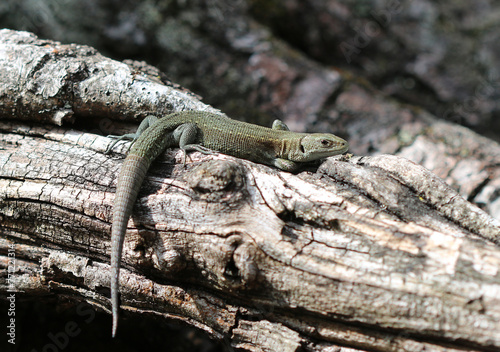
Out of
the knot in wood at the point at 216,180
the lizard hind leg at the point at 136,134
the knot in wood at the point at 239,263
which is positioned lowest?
the knot in wood at the point at 239,263

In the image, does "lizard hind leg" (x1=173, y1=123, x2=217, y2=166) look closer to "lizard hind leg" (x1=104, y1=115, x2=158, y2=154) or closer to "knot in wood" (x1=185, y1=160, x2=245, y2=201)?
"lizard hind leg" (x1=104, y1=115, x2=158, y2=154)

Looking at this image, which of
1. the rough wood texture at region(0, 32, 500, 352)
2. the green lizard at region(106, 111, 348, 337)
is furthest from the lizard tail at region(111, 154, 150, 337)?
the green lizard at region(106, 111, 348, 337)

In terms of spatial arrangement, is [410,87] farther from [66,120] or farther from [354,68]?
[66,120]

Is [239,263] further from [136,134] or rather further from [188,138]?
[136,134]

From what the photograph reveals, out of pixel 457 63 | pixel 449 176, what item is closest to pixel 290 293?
pixel 449 176

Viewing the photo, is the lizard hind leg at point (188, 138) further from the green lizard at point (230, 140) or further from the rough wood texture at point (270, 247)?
the rough wood texture at point (270, 247)

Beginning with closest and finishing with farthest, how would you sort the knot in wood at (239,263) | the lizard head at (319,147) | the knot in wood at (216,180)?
the knot in wood at (239,263) < the knot in wood at (216,180) < the lizard head at (319,147)

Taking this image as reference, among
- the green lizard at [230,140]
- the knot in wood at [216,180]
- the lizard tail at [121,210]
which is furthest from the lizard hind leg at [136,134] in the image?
the knot in wood at [216,180]

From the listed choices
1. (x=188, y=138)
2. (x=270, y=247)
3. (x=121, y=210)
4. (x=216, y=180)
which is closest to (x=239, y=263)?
(x=270, y=247)

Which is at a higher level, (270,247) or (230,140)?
(230,140)
